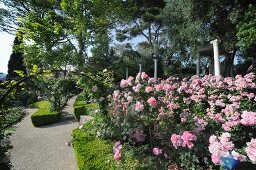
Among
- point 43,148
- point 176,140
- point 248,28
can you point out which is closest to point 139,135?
point 176,140

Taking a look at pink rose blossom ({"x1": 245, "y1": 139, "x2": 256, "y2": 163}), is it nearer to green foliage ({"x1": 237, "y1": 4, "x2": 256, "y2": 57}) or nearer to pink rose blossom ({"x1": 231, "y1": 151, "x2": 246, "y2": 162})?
pink rose blossom ({"x1": 231, "y1": 151, "x2": 246, "y2": 162})

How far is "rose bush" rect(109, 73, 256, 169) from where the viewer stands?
8.43ft

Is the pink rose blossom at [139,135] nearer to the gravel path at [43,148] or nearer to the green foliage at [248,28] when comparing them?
the gravel path at [43,148]

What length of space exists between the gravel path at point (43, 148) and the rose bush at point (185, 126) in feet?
6.08

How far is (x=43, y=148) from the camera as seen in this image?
6.80 metres

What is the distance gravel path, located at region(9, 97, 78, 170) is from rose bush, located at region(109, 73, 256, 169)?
1.85m

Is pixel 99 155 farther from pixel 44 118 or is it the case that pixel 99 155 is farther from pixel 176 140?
pixel 44 118

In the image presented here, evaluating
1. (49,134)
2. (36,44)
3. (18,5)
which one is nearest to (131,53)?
(36,44)

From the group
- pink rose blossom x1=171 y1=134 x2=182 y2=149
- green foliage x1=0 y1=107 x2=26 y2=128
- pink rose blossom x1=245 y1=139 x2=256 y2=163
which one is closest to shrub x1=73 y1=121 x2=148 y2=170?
pink rose blossom x1=171 y1=134 x2=182 y2=149

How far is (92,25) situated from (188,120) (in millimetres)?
19348

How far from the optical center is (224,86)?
226 inches

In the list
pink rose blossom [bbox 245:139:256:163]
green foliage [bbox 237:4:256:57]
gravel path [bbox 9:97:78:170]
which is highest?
green foliage [bbox 237:4:256:57]

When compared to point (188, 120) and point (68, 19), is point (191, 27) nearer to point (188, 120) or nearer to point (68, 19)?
point (188, 120)

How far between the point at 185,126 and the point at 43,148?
180 inches
